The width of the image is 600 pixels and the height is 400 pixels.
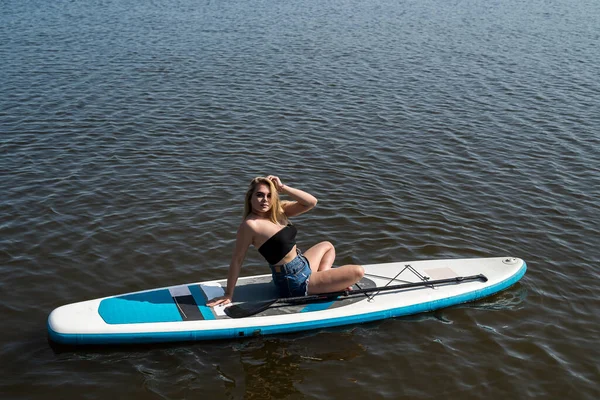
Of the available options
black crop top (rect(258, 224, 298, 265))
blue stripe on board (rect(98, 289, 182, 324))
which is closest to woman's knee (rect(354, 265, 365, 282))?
black crop top (rect(258, 224, 298, 265))

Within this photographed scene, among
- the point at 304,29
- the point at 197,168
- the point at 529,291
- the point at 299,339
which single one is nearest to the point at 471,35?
the point at 304,29

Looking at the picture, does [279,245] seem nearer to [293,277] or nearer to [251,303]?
[293,277]

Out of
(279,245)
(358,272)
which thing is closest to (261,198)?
(279,245)

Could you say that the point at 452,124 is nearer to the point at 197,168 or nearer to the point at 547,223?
the point at 547,223

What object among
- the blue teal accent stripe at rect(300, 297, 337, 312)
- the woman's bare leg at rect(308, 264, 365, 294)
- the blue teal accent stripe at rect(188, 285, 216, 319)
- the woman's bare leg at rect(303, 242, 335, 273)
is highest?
the woman's bare leg at rect(303, 242, 335, 273)

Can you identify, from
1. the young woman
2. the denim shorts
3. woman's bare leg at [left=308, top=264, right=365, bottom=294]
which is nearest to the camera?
the young woman

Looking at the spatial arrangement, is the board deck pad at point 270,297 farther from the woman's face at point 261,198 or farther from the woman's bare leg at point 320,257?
the woman's face at point 261,198

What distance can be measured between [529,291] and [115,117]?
1000 centimetres

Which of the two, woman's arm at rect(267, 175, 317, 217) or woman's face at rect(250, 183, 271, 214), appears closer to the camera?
woman's face at rect(250, 183, 271, 214)

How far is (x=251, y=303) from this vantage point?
747 cm

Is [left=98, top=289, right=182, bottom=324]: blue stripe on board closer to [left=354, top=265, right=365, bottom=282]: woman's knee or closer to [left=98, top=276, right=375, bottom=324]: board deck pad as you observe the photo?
[left=98, top=276, right=375, bottom=324]: board deck pad

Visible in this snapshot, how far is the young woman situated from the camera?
7.12 m

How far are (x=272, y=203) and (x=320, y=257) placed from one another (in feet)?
3.78

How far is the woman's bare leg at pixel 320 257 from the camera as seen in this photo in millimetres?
7785
